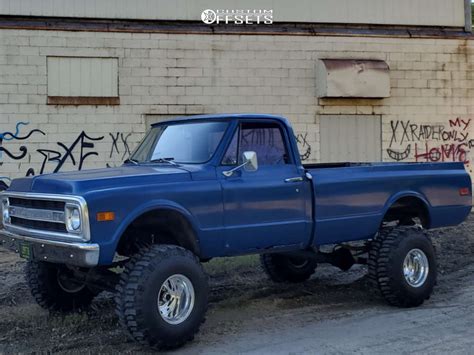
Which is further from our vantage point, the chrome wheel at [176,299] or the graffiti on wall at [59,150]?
the graffiti on wall at [59,150]

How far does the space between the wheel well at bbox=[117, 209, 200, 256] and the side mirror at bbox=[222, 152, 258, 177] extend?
645 millimetres

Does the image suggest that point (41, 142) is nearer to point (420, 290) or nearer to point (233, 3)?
point (233, 3)

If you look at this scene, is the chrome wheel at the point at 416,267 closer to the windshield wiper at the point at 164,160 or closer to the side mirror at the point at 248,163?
the side mirror at the point at 248,163

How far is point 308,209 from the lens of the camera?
677 cm

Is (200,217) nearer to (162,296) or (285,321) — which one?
(162,296)

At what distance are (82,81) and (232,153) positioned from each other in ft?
29.7

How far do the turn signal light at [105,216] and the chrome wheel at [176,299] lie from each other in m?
0.71

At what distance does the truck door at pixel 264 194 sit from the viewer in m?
6.25

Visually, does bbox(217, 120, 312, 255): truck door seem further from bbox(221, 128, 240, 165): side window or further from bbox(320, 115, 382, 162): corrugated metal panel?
bbox(320, 115, 382, 162): corrugated metal panel

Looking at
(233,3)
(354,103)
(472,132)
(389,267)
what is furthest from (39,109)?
(472,132)

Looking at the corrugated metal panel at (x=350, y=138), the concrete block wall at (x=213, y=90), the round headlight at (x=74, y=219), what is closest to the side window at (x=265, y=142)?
the round headlight at (x=74, y=219)

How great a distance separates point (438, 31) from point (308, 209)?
1170cm

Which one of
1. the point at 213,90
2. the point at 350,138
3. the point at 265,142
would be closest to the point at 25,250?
the point at 265,142

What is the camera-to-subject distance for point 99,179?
18.3 ft
